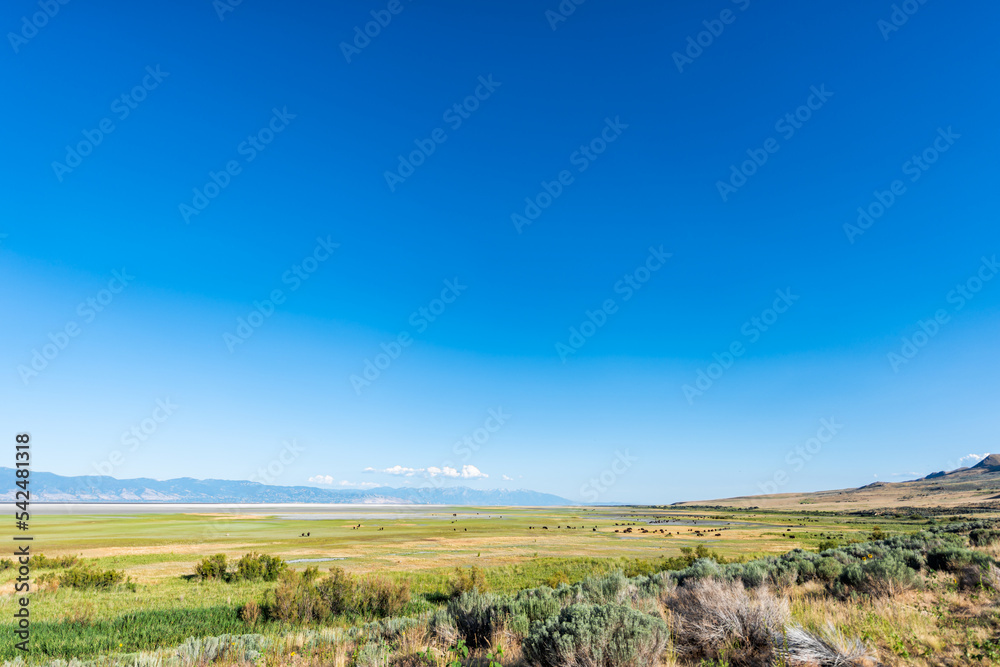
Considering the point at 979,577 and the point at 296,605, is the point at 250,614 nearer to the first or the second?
the point at 296,605

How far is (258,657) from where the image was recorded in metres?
9.23

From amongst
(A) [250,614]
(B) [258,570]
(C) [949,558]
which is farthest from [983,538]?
(B) [258,570]

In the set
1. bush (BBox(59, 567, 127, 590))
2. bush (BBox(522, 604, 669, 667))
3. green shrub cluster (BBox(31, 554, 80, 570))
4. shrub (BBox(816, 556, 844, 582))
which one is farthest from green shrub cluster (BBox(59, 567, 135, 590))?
shrub (BBox(816, 556, 844, 582))

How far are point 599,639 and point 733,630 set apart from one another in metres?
3.12

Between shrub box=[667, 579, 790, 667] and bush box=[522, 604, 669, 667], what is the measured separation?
1.35 meters

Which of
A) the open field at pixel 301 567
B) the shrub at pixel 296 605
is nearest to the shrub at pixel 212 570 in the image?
the open field at pixel 301 567

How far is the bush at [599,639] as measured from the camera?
6.57 meters

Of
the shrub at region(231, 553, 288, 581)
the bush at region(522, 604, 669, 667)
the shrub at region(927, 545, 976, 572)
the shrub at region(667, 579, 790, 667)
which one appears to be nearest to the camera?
the bush at region(522, 604, 669, 667)

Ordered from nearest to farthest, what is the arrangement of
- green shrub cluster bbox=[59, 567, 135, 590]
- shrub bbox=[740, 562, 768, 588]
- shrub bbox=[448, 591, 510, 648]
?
shrub bbox=[448, 591, 510, 648], shrub bbox=[740, 562, 768, 588], green shrub cluster bbox=[59, 567, 135, 590]

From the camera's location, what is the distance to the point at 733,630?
320 inches

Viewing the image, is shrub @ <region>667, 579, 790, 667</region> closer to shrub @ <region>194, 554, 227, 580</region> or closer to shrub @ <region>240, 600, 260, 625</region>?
shrub @ <region>240, 600, 260, 625</region>

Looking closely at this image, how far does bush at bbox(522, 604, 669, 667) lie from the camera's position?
21.6ft

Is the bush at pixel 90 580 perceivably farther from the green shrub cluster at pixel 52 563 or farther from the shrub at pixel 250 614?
the shrub at pixel 250 614

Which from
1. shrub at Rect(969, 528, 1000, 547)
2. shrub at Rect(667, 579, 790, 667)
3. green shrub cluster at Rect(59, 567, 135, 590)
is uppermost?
shrub at Rect(667, 579, 790, 667)
